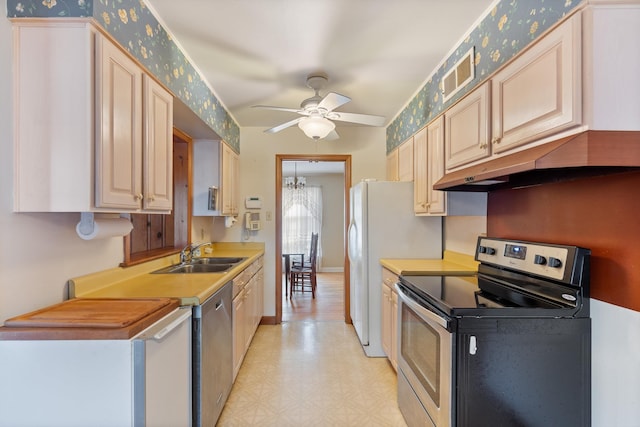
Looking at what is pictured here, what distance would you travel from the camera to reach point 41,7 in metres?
1.20

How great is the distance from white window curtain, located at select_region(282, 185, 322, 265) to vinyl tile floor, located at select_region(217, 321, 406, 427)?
13.0ft

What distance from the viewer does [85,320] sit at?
1.16 metres

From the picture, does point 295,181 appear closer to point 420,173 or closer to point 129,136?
point 420,173

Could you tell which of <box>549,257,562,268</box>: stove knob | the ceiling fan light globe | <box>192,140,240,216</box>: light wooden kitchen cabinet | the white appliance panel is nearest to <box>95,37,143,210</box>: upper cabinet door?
the white appliance panel

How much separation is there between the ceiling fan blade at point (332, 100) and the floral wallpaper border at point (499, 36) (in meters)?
0.75

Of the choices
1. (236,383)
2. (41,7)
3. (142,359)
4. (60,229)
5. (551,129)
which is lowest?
(236,383)

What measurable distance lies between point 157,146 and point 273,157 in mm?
2145

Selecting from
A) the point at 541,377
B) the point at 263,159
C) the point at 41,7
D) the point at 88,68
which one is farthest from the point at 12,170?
the point at 263,159

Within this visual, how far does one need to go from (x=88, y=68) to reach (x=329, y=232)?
20.6ft

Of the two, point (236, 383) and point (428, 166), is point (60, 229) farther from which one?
point (428, 166)

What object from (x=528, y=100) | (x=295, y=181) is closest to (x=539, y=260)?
(x=528, y=100)

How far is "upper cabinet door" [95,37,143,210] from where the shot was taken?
1.24m

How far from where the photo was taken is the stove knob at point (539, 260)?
4.67ft

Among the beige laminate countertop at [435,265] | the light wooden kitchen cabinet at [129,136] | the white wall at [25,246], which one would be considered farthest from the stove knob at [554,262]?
the white wall at [25,246]
